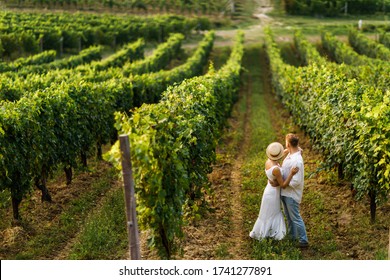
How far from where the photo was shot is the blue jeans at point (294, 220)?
11.3 meters

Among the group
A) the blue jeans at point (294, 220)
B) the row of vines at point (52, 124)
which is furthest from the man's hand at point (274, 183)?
the row of vines at point (52, 124)

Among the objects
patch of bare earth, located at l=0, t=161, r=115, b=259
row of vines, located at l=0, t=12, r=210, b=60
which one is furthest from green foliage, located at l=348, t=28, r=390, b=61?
patch of bare earth, located at l=0, t=161, r=115, b=259

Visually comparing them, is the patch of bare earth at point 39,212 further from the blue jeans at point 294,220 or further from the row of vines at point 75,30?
the row of vines at point 75,30

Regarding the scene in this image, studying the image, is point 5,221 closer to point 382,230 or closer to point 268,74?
point 382,230

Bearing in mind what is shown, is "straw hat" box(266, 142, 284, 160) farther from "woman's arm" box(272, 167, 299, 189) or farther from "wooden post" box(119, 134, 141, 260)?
"wooden post" box(119, 134, 141, 260)

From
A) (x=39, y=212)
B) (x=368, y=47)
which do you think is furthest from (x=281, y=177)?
(x=368, y=47)

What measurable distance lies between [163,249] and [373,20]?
6791cm

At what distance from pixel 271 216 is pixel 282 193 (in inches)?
18.9

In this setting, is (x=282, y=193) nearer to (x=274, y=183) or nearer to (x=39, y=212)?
(x=274, y=183)

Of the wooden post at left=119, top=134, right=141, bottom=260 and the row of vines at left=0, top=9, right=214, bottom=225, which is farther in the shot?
the row of vines at left=0, top=9, right=214, bottom=225

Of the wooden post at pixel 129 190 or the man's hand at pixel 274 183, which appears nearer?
the wooden post at pixel 129 190

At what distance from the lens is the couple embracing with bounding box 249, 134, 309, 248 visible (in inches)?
433
